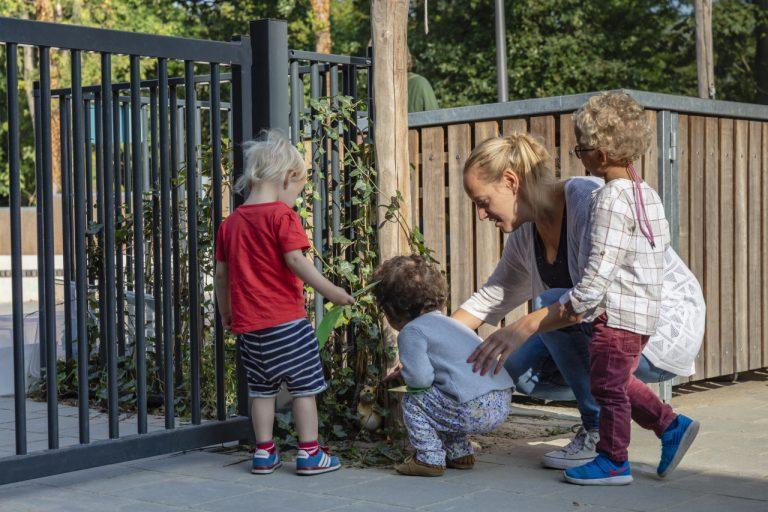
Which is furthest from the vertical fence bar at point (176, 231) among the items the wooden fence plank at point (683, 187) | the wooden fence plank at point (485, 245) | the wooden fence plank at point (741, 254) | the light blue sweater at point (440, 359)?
the wooden fence plank at point (741, 254)

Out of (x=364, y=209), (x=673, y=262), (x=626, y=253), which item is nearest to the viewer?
(x=626, y=253)

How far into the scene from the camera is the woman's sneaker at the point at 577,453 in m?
4.45

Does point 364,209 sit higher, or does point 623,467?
point 364,209

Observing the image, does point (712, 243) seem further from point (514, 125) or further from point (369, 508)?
point (369, 508)

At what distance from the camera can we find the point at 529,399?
6387 mm

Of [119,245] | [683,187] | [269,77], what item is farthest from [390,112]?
[683,187]

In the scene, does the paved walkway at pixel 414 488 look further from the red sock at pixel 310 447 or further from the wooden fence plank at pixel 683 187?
the wooden fence plank at pixel 683 187

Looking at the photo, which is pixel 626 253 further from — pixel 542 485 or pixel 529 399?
pixel 529 399

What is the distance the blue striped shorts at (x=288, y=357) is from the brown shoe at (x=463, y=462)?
24.2 inches

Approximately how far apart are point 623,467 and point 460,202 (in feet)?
8.39

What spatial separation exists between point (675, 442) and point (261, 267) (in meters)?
1.76

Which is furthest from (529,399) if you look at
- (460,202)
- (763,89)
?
(763,89)

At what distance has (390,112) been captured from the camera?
5.09 m

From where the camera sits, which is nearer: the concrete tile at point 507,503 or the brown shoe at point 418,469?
the concrete tile at point 507,503
